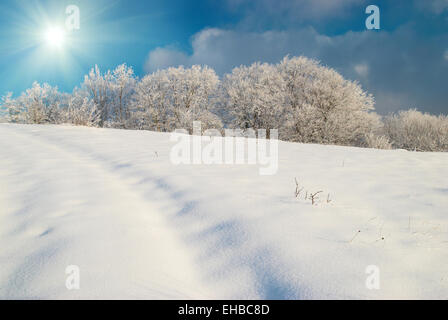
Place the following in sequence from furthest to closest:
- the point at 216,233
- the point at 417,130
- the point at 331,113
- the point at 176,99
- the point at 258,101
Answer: the point at 176,99 → the point at 417,130 → the point at 258,101 → the point at 331,113 → the point at 216,233

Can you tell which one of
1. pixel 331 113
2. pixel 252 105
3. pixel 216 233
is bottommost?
pixel 216 233

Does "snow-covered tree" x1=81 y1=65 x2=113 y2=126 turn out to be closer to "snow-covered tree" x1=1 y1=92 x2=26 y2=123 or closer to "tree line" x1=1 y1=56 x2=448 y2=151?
"tree line" x1=1 y1=56 x2=448 y2=151

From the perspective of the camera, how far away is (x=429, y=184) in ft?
12.8

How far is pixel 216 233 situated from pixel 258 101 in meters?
23.3

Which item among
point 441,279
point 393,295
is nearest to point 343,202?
point 441,279

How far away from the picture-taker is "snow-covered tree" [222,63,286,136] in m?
24.8

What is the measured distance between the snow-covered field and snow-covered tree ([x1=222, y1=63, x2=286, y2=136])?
21.0 m

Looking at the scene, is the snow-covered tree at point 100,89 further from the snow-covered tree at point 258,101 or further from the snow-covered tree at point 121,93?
the snow-covered tree at point 258,101

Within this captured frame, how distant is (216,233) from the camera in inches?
94.2

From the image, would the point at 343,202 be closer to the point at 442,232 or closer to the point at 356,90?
the point at 442,232

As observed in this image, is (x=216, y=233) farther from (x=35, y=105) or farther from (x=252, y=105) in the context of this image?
(x=35, y=105)

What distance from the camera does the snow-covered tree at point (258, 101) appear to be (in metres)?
24.8

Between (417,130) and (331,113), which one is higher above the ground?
(331,113)

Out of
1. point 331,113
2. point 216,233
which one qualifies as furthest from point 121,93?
point 216,233
